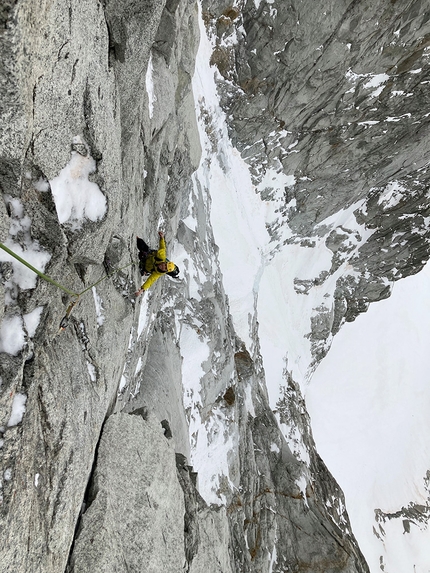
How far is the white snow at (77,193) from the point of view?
4.34m

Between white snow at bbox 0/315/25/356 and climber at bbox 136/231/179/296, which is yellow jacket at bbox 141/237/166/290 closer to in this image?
climber at bbox 136/231/179/296

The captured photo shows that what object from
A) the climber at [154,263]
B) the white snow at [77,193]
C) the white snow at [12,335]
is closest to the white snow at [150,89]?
the climber at [154,263]

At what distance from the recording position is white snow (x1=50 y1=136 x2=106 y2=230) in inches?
171

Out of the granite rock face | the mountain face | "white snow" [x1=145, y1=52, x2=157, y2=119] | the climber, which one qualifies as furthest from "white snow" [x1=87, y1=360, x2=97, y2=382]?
the granite rock face

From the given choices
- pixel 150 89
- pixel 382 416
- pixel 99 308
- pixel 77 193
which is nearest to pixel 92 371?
pixel 99 308

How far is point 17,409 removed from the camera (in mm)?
3951

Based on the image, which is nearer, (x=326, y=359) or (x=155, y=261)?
(x=155, y=261)

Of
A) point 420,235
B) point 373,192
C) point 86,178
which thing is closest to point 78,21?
point 86,178

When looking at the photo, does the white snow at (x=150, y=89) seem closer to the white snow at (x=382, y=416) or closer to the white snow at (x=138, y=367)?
the white snow at (x=138, y=367)

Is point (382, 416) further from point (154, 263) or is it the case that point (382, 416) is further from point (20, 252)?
point (20, 252)

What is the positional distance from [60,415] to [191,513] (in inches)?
194

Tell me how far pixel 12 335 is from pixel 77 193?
5.87 ft

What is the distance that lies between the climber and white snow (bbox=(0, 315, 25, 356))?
151 inches

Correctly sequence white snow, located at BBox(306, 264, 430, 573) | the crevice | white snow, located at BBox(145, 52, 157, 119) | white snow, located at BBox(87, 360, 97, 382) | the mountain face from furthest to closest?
white snow, located at BBox(306, 264, 430, 573), white snow, located at BBox(145, 52, 157, 119), white snow, located at BBox(87, 360, 97, 382), the crevice, the mountain face
